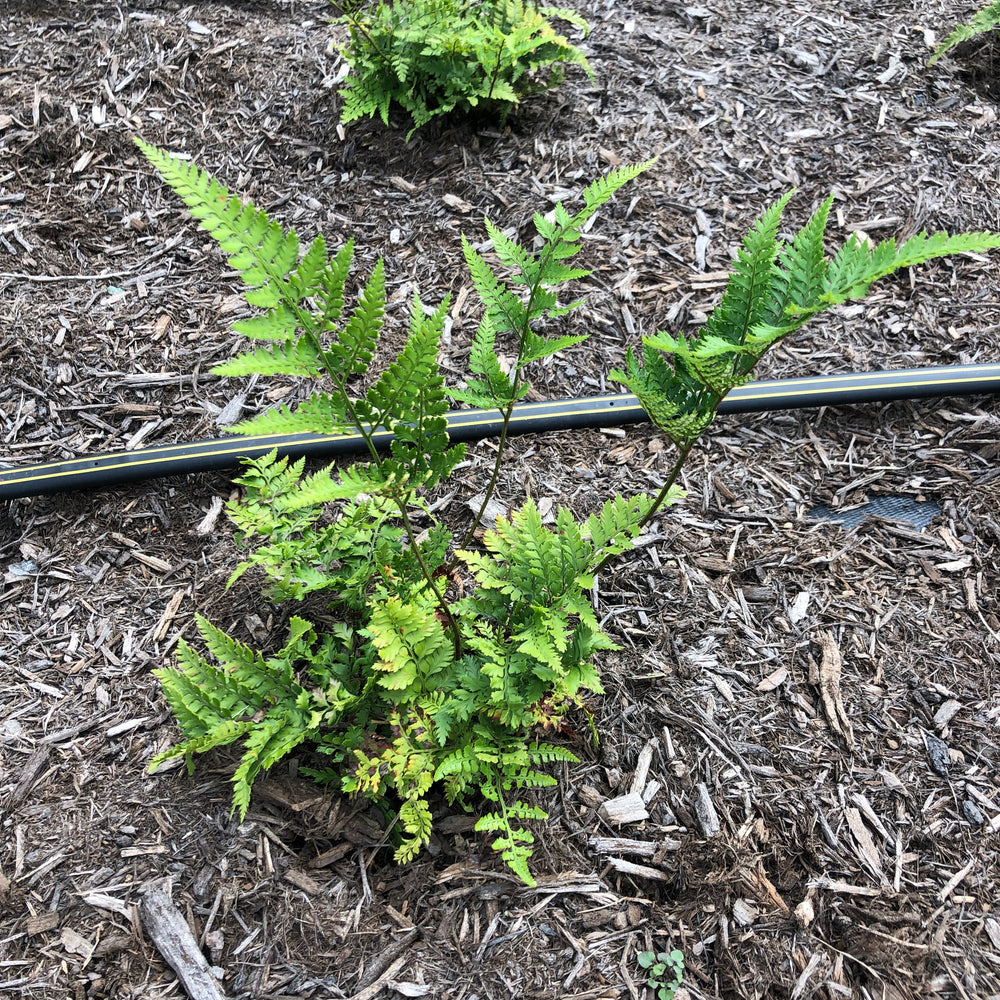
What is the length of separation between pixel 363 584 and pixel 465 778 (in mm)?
623

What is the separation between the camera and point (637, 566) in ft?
8.61

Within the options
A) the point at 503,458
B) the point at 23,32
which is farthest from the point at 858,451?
the point at 23,32

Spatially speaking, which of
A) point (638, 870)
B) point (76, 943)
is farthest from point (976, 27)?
point (76, 943)

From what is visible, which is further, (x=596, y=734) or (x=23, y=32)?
(x=23, y=32)

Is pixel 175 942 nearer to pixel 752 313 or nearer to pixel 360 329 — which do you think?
pixel 360 329

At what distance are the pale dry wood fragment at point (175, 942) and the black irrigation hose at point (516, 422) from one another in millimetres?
1370

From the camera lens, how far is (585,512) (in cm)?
274

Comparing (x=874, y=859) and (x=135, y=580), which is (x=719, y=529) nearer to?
(x=874, y=859)

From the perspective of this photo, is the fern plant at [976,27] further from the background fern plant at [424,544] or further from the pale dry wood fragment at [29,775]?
the pale dry wood fragment at [29,775]

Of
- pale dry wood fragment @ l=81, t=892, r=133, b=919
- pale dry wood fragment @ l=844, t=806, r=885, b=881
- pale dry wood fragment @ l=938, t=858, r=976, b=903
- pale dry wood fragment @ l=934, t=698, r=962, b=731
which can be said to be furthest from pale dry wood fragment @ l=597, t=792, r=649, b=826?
pale dry wood fragment @ l=81, t=892, r=133, b=919

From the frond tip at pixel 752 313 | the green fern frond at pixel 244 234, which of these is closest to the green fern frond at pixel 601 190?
the frond tip at pixel 752 313

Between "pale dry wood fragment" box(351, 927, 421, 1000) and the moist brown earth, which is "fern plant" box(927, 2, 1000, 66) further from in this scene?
"pale dry wood fragment" box(351, 927, 421, 1000)

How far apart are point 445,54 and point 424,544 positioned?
89.6 inches

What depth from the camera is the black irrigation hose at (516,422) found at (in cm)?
276
